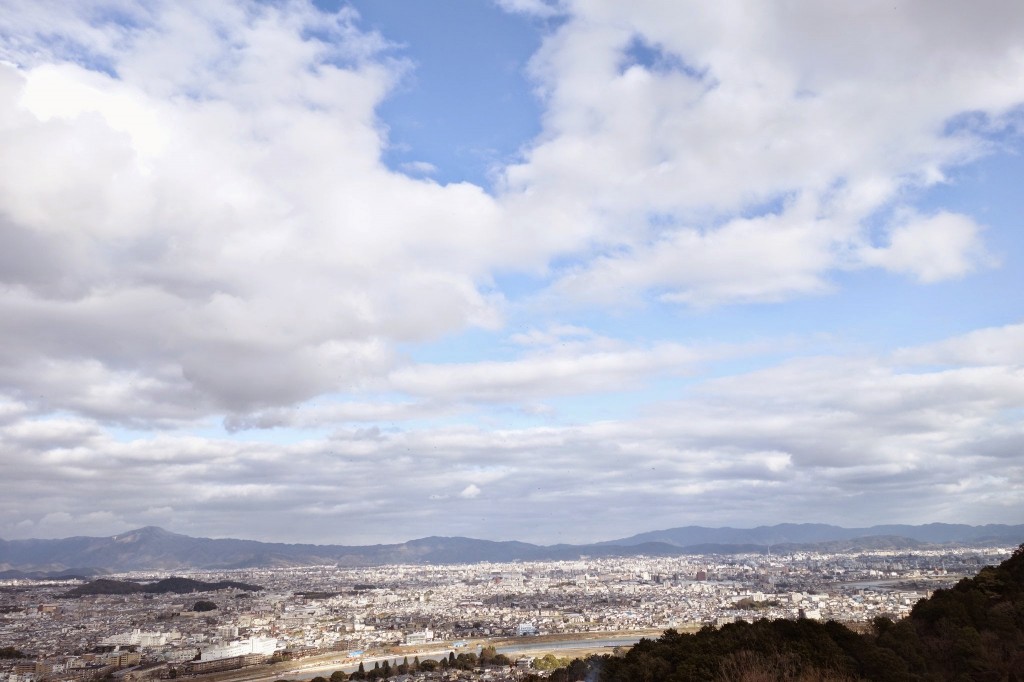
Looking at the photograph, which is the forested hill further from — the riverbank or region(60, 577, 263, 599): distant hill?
region(60, 577, 263, 599): distant hill

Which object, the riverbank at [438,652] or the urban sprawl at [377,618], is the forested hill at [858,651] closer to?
the urban sprawl at [377,618]

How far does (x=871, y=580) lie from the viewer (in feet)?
338

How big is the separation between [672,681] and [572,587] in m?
104

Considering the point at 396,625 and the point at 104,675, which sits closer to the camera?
the point at 104,675

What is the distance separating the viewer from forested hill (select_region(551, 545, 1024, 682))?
862 inches

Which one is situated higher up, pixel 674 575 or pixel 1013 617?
pixel 1013 617

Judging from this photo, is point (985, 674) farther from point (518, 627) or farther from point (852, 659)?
point (518, 627)

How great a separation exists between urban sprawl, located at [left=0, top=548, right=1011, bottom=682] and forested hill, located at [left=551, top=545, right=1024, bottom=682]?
40.0ft

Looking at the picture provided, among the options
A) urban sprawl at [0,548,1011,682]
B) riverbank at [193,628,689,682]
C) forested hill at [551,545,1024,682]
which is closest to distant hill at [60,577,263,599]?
urban sprawl at [0,548,1011,682]

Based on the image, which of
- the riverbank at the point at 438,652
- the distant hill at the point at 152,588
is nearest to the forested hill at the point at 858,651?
the riverbank at the point at 438,652

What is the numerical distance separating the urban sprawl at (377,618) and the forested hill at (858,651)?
12185mm

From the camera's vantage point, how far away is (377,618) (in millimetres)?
82562

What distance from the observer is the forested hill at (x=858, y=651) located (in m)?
21.9

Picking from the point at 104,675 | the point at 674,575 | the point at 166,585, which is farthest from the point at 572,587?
the point at 104,675
